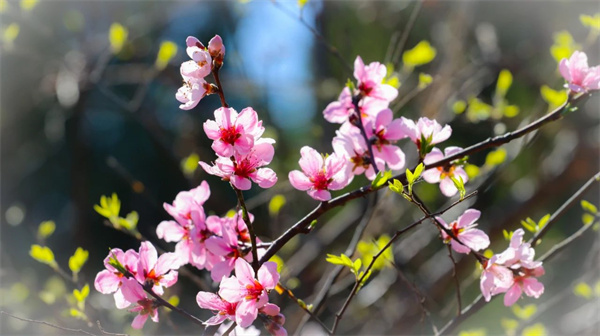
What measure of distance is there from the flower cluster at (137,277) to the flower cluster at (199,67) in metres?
0.27

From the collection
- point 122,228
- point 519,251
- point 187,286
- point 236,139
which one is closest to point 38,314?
point 187,286

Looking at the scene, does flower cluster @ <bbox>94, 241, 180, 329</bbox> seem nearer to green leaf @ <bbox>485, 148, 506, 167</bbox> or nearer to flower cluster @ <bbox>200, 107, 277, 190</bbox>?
flower cluster @ <bbox>200, 107, 277, 190</bbox>

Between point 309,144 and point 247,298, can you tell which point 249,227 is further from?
point 309,144

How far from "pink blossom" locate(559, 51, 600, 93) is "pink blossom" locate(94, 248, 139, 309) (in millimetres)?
871

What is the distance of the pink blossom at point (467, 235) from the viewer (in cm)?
98

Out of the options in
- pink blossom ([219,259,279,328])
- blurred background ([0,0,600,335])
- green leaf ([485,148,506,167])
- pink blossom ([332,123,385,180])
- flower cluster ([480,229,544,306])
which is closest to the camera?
pink blossom ([219,259,279,328])

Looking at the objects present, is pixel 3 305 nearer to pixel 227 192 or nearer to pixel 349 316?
pixel 349 316

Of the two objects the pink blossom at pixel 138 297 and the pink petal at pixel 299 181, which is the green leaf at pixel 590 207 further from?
the pink blossom at pixel 138 297

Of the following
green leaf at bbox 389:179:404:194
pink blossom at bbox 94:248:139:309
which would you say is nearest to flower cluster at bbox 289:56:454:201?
green leaf at bbox 389:179:404:194

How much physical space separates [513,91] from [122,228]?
368 centimetres

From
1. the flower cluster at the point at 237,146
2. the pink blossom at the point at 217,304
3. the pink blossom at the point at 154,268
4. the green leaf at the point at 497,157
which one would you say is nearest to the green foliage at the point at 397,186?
the flower cluster at the point at 237,146

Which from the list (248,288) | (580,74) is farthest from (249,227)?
(580,74)

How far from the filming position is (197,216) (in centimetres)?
103

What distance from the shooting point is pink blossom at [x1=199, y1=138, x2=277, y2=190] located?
871 mm
